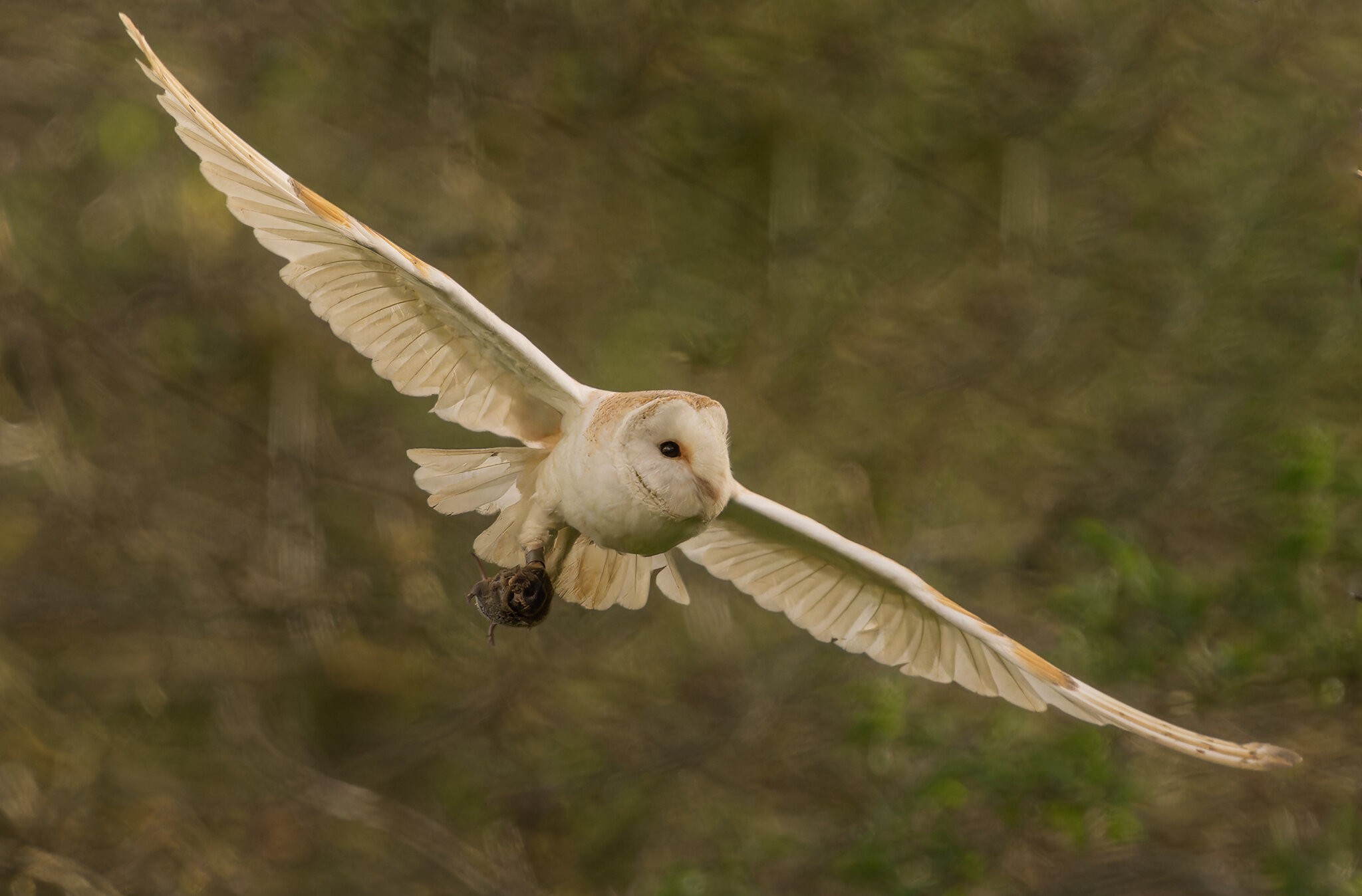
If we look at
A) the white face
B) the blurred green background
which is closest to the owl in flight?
the white face

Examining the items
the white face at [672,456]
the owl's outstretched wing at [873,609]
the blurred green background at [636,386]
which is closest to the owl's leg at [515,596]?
the white face at [672,456]

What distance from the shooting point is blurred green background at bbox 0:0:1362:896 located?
4625 millimetres

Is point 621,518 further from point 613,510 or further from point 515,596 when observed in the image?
point 515,596

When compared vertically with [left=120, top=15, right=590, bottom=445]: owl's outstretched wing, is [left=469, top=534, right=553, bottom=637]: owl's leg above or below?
below

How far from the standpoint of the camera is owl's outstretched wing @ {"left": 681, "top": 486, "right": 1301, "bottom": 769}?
2.47 meters

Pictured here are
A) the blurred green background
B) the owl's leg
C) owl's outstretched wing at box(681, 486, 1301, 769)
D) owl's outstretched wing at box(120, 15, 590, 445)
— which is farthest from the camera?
the blurred green background

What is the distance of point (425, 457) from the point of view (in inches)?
95.3

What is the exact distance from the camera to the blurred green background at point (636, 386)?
15.2ft

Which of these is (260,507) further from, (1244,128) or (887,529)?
(1244,128)

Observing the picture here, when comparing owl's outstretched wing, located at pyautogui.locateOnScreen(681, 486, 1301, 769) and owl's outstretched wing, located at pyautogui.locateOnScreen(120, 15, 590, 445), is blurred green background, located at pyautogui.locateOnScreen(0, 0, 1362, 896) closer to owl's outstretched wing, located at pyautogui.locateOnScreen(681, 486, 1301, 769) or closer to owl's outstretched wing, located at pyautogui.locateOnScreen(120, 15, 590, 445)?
owl's outstretched wing, located at pyautogui.locateOnScreen(681, 486, 1301, 769)

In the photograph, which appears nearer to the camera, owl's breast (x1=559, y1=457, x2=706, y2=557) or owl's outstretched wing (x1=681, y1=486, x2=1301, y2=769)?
owl's breast (x1=559, y1=457, x2=706, y2=557)

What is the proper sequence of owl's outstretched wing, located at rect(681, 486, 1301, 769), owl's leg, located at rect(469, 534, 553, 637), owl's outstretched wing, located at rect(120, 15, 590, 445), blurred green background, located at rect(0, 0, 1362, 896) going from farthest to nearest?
blurred green background, located at rect(0, 0, 1362, 896) < owl's outstretched wing, located at rect(681, 486, 1301, 769) < owl's leg, located at rect(469, 534, 553, 637) < owl's outstretched wing, located at rect(120, 15, 590, 445)

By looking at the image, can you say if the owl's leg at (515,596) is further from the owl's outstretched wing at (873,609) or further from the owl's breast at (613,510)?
the owl's outstretched wing at (873,609)

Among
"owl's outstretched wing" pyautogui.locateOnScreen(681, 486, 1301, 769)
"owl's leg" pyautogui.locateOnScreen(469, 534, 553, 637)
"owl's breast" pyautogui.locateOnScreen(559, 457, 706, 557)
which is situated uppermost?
"owl's breast" pyautogui.locateOnScreen(559, 457, 706, 557)
